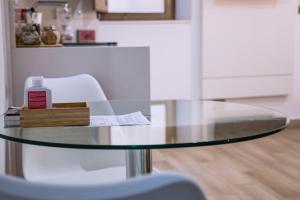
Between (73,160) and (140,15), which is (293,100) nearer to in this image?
(140,15)

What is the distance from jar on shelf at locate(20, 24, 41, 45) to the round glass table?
957 millimetres

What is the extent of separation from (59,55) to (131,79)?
0.46m

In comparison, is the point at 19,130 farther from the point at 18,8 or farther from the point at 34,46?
the point at 18,8

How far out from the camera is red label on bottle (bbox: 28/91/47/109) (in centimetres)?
169

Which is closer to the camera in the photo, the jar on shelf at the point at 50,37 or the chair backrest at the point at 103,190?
the chair backrest at the point at 103,190

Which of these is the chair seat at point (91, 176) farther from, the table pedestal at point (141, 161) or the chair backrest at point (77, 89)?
the chair backrest at point (77, 89)

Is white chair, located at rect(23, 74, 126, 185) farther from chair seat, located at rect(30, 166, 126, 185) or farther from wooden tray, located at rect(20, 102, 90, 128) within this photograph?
wooden tray, located at rect(20, 102, 90, 128)

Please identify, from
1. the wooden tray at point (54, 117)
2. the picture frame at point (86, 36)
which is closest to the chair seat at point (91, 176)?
the wooden tray at point (54, 117)

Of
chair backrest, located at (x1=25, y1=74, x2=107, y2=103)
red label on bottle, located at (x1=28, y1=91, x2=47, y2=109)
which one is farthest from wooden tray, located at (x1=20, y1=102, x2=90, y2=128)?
chair backrest, located at (x1=25, y1=74, x2=107, y2=103)

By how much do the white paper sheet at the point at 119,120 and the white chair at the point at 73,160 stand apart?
0.87 feet

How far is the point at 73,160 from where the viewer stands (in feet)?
7.57

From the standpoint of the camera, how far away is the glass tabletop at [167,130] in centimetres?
144

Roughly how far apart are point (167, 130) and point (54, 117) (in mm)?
396

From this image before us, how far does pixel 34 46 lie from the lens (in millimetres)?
2914
